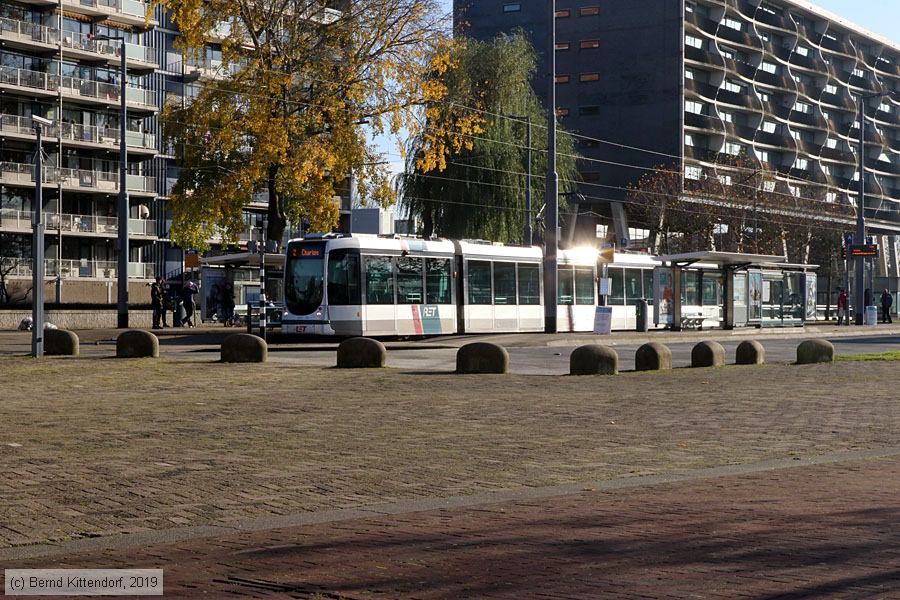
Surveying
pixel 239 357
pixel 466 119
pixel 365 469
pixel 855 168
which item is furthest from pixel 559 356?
pixel 855 168

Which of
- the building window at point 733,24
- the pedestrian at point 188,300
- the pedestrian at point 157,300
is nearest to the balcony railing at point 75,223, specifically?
the pedestrian at point 188,300

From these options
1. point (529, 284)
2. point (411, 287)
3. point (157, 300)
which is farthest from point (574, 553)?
point (157, 300)

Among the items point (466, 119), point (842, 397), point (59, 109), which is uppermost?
point (59, 109)

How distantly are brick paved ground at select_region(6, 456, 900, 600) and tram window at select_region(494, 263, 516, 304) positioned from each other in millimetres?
30445

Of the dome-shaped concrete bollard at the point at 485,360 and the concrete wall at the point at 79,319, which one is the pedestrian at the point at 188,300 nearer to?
the concrete wall at the point at 79,319

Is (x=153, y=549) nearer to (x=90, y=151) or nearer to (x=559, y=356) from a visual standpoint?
(x=559, y=356)

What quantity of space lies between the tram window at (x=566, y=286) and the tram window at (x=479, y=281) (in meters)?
3.69

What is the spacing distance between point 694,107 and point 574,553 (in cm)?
8248

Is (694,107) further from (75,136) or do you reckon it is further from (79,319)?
(79,319)

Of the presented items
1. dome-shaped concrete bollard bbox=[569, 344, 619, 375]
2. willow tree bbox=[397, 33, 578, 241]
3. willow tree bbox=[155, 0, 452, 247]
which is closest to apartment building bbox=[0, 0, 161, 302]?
willow tree bbox=[397, 33, 578, 241]

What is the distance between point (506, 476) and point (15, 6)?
64.4 meters

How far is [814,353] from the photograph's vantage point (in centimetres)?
2539

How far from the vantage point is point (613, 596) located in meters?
5.43

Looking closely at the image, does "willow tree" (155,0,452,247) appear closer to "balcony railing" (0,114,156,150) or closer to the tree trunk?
the tree trunk
